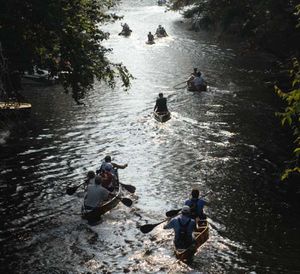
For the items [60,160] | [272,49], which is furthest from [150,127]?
[272,49]

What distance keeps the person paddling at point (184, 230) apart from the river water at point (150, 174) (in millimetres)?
558

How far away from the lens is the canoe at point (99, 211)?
18.0 metres

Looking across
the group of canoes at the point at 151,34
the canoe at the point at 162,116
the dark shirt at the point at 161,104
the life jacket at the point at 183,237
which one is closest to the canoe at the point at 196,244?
the life jacket at the point at 183,237

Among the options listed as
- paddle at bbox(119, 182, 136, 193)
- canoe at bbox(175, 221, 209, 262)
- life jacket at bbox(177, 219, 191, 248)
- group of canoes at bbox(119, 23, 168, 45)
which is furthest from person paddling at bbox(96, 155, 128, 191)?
group of canoes at bbox(119, 23, 168, 45)

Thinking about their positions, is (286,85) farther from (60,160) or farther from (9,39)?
(9,39)

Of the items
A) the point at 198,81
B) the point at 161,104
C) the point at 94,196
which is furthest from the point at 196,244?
the point at 198,81

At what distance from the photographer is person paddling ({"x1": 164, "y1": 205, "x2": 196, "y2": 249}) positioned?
1541 centimetres

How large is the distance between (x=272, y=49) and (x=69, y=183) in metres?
19.7

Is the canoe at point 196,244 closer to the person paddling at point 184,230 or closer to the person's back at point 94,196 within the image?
the person paddling at point 184,230

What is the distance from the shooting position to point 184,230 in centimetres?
1544

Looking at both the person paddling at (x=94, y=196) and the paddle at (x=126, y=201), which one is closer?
the person paddling at (x=94, y=196)

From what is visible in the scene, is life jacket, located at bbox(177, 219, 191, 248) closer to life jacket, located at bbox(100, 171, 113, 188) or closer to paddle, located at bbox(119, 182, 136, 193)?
paddle, located at bbox(119, 182, 136, 193)

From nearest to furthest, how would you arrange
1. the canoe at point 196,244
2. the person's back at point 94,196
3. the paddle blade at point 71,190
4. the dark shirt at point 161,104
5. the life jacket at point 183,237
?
the canoe at point 196,244, the life jacket at point 183,237, the person's back at point 94,196, the paddle blade at point 71,190, the dark shirt at point 161,104

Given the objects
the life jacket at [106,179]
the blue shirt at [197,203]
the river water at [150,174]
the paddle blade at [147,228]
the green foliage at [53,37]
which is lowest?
the river water at [150,174]
